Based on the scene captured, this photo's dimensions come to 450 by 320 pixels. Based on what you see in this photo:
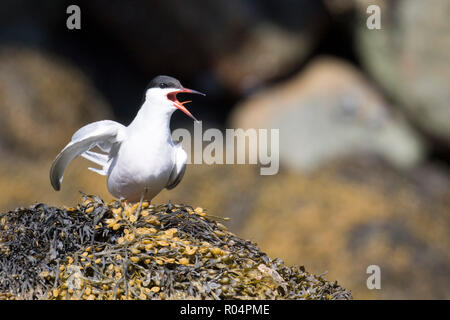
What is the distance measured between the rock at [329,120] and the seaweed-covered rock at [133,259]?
23.5 feet

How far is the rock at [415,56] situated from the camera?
1045cm

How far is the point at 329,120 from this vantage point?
36.3ft

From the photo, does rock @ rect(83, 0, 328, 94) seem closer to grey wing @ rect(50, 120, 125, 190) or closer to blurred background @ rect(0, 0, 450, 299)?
blurred background @ rect(0, 0, 450, 299)

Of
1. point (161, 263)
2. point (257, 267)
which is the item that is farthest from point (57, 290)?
point (257, 267)

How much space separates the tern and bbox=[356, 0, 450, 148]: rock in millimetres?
7249

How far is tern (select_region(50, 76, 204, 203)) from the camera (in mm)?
3939

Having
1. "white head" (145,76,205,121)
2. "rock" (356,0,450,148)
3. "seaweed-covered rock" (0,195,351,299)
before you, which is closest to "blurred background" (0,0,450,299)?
"rock" (356,0,450,148)

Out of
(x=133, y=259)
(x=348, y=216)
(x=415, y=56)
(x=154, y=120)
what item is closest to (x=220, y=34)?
(x=415, y=56)

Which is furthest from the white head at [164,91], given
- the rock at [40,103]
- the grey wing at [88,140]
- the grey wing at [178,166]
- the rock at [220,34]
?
the rock at [40,103]

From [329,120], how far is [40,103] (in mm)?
5287

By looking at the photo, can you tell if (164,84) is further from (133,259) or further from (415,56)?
(415,56)

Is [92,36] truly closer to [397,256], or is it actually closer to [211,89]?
[211,89]

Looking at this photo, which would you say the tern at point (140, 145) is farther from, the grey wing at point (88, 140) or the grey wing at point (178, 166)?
the grey wing at point (178, 166)

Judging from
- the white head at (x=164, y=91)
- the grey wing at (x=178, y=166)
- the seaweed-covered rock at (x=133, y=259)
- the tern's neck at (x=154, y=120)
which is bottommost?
the seaweed-covered rock at (x=133, y=259)
